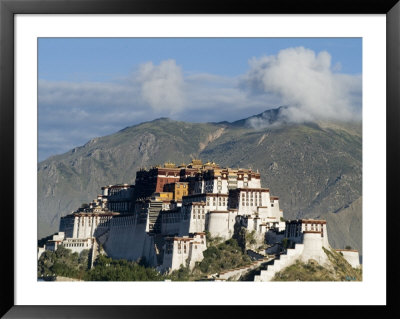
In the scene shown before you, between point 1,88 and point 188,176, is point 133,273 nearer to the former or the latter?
point 188,176

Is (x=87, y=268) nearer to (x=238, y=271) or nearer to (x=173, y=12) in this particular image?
(x=238, y=271)

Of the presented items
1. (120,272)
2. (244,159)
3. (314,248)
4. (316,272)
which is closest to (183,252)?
(120,272)

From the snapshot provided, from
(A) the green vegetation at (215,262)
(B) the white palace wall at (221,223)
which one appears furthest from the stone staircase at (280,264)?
(B) the white palace wall at (221,223)

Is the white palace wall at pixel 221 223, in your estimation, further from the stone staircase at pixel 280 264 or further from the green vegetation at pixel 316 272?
the green vegetation at pixel 316 272

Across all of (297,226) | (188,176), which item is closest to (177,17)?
(297,226)

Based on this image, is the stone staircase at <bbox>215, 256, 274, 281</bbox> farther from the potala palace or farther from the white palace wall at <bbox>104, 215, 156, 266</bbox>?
the white palace wall at <bbox>104, 215, 156, 266</bbox>
